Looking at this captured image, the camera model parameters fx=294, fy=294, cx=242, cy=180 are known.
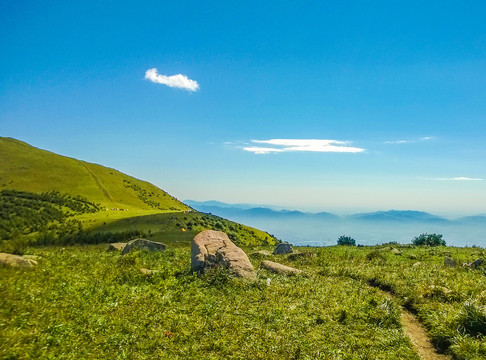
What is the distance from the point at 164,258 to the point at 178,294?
39.7 feet

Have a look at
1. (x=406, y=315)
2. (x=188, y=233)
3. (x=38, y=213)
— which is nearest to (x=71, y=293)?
(x=406, y=315)

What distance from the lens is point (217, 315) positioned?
13.3 m

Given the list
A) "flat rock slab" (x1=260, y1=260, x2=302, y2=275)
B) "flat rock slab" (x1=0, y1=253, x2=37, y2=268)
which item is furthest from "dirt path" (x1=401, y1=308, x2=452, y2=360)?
"flat rock slab" (x1=0, y1=253, x2=37, y2=268)

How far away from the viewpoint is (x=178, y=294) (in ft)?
50.6

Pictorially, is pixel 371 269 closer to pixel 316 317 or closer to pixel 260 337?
pixel 316 317

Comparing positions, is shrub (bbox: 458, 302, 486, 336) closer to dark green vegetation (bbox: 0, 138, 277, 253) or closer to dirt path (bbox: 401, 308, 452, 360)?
dirt path (bbox: 401, 308, 452, 360)

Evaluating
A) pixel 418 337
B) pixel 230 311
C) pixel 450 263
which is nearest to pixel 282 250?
pixel 450 263

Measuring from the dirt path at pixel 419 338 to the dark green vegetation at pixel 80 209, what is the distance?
76.8 feet

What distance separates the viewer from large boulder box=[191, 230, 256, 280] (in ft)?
64.0

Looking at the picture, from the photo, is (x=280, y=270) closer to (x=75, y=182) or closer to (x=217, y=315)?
(x=217, y=315)

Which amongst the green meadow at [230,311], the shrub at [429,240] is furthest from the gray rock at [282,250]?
the shrub at [429,240]

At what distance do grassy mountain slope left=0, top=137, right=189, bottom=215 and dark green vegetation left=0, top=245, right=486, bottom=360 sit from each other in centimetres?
8204

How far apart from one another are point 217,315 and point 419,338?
9174 millimetres

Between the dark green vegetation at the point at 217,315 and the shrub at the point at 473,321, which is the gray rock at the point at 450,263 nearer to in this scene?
the dark green vegetation at the point at 217,315
